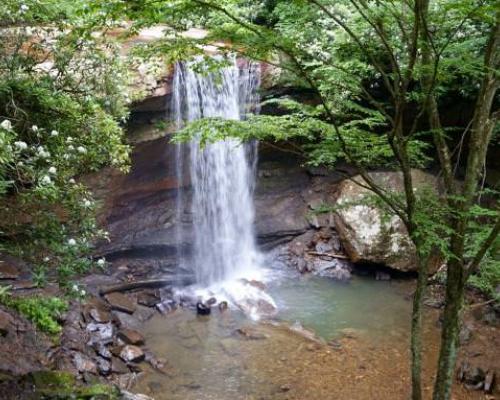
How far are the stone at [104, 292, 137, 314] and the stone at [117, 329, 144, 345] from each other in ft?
2.28

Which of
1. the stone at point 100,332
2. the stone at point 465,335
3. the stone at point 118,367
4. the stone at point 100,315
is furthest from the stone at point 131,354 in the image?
the stone at point 465,335

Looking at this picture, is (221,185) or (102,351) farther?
(221,185)

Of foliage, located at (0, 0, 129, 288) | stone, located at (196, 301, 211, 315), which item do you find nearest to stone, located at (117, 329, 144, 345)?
stone, located at (196, 301, 211, 315)

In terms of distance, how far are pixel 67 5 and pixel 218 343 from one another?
5.29 m

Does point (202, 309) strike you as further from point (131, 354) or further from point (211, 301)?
point (131, 354)

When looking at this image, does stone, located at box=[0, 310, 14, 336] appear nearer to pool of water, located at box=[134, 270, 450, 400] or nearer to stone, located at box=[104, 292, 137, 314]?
pool of water, located at box=[134, 270, 450, 400]

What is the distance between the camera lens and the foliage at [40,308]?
5566 mm

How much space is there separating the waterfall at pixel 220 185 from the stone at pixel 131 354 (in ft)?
9.90

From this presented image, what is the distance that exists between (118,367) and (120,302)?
1898 mm

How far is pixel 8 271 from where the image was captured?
25.6 ft

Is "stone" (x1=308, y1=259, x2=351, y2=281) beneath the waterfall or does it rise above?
beneath

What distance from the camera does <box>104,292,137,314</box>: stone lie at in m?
8.24

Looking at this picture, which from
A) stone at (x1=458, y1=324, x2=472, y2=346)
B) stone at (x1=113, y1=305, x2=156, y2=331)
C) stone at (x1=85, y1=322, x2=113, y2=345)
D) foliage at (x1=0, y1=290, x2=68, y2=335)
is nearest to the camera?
foliage at (x1=0, y1=290, x2=68, y2=335)

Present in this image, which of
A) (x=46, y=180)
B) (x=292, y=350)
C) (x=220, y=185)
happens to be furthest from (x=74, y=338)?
(x=220, y=185)
